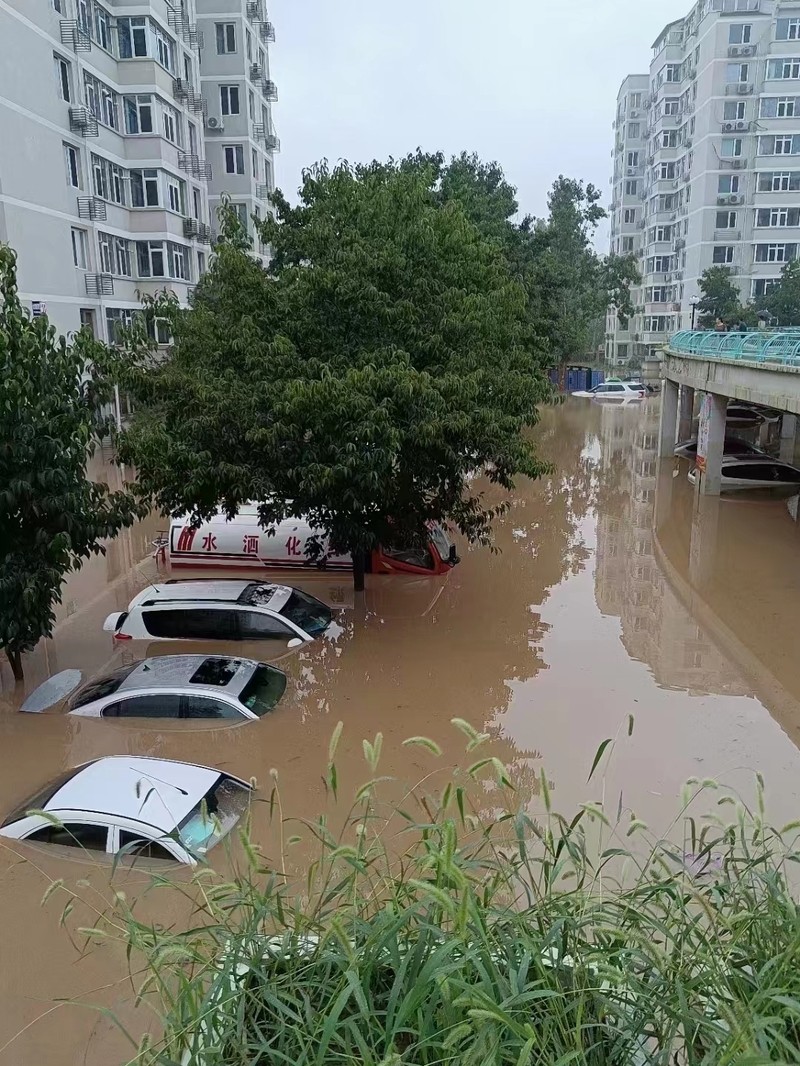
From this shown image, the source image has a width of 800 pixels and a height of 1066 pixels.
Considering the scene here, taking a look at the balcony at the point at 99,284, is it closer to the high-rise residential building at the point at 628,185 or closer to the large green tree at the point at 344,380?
the large green tree at the point at 344,380

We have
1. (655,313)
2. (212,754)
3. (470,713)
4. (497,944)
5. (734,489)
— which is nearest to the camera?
(497,944)

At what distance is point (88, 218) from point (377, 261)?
57.5 feet

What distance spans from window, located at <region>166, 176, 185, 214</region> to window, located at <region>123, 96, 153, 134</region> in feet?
5.50

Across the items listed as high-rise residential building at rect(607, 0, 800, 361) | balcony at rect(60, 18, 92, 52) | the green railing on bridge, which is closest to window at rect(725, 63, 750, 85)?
high-rise residential building at rect(607, 0, 800, 361)

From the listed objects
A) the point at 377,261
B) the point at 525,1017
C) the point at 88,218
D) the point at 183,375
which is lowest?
the point at 525,1017

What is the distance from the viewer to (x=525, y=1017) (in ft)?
9.40

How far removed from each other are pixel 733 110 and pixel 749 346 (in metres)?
32.4

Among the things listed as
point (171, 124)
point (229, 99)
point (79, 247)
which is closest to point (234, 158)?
point (229, 99)

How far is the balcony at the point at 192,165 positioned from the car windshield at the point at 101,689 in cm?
2451

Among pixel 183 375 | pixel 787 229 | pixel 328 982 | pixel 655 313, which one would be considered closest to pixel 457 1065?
pixel 328 982

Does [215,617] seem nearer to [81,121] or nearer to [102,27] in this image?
[81,121]

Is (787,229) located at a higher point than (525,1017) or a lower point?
higher

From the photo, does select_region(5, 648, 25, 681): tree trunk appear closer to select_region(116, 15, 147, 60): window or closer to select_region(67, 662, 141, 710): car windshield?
select_region(67, 662, 141, 710): car windshield

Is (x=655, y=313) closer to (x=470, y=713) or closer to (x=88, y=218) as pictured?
(x=88, y=218)
